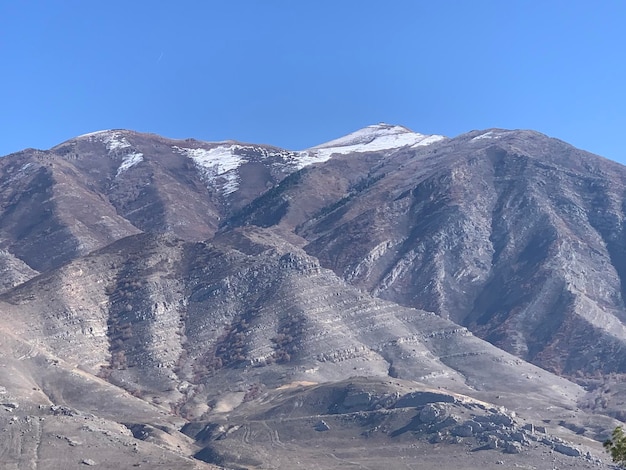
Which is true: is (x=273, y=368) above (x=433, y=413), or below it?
above

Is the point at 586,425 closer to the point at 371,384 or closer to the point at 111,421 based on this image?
the point at 371,384

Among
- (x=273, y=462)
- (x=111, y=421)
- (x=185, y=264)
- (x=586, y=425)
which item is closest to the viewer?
(x=273, y=462)

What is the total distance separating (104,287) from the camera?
6767 inches

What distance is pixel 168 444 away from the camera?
115625 millimetres

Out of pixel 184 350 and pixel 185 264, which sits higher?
pixel 185 264

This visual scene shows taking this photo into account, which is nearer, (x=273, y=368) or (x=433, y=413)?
(x=433, y=413)

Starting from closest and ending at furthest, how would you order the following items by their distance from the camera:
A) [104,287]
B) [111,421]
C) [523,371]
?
1. [111,421]
2. [523,371]
3. [104,287]

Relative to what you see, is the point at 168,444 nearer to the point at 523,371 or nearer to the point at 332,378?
the point at 332,378

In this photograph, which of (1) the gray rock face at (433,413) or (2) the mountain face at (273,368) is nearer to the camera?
(2) the mountain face at (273,368)

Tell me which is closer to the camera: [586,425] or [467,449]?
[467,449]

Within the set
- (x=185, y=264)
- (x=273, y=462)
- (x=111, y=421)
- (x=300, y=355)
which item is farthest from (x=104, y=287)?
(x=273, y=462)

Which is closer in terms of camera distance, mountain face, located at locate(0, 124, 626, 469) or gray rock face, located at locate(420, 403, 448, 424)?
mountain face, located at locate(0, 124, 626, 469)

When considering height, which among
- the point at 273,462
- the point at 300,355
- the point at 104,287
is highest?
the point at 104,287

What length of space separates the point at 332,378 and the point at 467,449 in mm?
36811
